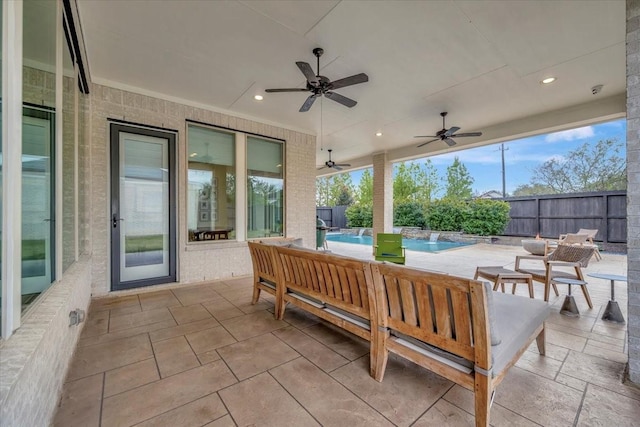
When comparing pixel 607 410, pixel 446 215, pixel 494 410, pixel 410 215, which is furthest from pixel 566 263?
pixel 410 215

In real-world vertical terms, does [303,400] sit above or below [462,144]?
below

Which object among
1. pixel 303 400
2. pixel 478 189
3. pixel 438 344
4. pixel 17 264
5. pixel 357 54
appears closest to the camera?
pixel 17 264

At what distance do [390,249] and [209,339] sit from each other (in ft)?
12.1

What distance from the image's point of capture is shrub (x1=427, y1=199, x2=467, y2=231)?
1108 centimetres

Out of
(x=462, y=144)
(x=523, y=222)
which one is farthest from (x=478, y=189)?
(x=462, y=144)

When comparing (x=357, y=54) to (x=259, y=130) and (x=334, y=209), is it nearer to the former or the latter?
(x=259, y=130)

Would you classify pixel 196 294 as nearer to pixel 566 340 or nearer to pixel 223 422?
pixel 223 422

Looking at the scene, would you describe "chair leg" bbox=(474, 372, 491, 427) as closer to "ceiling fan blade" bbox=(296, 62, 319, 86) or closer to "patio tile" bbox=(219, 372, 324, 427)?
"patio tile" bbox=(219, 372, 324, 427)

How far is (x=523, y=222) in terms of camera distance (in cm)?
969

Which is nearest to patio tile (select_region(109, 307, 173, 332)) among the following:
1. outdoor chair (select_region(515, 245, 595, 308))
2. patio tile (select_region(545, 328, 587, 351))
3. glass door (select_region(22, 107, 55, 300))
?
glass door (select_region(22, 107, 55, 300))

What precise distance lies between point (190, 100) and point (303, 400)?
4595mm

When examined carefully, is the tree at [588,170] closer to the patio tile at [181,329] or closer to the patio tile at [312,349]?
the patio tile at [312,349]

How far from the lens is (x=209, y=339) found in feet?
8.11

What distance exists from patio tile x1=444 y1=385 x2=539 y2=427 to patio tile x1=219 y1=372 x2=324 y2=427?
0.89 meters
